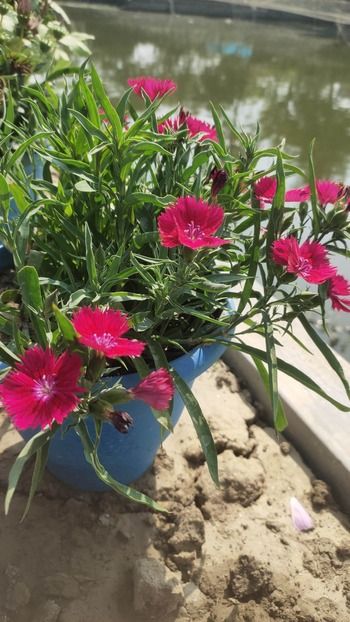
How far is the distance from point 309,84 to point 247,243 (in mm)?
4274

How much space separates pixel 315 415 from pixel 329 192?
63 centimetres

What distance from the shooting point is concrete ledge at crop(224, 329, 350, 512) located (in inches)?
51.3

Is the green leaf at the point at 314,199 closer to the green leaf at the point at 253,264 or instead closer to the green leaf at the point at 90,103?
the green leaf at the point at 253,264

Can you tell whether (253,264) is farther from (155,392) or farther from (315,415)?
(315,415)

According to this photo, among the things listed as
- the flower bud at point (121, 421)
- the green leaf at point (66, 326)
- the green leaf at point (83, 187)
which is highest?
the green leaf at point (83, 187)

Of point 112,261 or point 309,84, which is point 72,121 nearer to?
point 112,261

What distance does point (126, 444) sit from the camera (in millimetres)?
1068

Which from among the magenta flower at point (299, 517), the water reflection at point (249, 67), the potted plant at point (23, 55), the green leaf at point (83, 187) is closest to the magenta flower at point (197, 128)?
the green leaf at point (83, 187)

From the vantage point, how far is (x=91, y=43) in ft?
18.8

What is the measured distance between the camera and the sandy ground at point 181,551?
104cm

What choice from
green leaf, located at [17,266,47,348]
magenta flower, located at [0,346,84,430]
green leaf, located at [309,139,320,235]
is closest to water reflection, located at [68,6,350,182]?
green leaf, located at [309,139,320,235]

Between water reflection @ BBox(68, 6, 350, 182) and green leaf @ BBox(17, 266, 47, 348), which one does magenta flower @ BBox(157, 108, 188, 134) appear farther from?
water reflection @ BBox(68, 6, 350, 182)

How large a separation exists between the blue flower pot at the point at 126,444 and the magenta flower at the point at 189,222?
27 centimetres

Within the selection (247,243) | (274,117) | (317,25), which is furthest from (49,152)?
(317,25)
